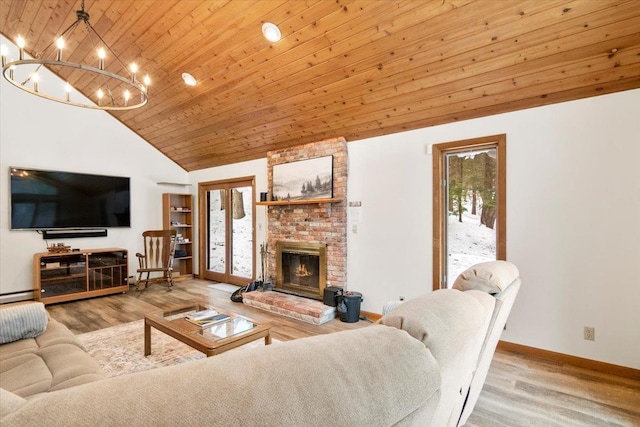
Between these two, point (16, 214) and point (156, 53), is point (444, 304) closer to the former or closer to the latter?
point (156, 53)

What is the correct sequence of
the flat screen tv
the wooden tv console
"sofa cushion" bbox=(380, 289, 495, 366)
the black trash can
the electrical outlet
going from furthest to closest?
1. the flat screen tv
2. the wooden tv console
3. the black trash can
4. the electrical outlet
5. "sofa cushion" bbox=(380, 289, 495, 366)

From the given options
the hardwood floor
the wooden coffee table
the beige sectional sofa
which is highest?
the beige sectional sofa

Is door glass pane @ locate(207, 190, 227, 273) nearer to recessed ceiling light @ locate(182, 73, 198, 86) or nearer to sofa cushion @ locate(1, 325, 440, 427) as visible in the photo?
recessed ceiling light @ locate(182, 73, 198, 86)

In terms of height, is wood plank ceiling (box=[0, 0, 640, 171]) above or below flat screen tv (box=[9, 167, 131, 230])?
above

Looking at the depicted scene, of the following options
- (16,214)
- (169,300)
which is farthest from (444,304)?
(16,214)

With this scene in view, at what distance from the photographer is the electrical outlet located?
263 cm

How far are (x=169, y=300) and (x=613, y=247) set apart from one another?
5.44m

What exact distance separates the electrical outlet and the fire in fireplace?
9.29ft

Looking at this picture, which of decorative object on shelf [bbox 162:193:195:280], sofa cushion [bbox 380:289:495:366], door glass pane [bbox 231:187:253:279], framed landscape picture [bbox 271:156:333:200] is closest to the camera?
sofa cushion [bbox 380:289:495:366]

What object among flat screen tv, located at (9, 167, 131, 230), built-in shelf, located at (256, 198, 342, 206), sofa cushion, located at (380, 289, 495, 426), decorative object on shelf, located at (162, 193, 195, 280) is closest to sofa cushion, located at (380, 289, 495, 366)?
sofa cushion, located at (380, 289, 495, 426)

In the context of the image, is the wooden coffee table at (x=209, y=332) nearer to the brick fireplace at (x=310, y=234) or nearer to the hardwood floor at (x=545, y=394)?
the hardwood floor at (x=545, y=394)

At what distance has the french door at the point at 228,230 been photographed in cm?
580

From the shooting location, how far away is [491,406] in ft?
7.02

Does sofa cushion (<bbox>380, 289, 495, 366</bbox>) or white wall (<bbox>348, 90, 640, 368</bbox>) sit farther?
white wall (<bbox>348, 90, 640, 368</bbox>)
